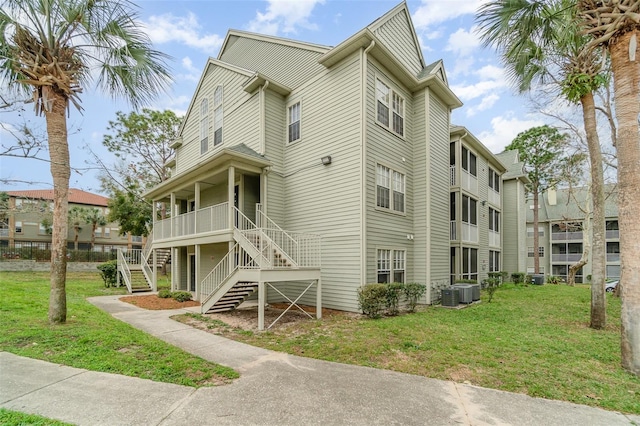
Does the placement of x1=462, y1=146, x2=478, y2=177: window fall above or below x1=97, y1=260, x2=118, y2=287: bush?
above

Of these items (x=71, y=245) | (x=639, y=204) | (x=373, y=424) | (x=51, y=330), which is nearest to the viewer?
(x=373, y=424)

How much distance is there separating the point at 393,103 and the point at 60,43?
9.98m

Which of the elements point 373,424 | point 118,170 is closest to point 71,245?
point 118,170

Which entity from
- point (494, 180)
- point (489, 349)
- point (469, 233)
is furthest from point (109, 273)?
point (494, 180)

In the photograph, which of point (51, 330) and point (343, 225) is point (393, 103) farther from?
point (51, 330)

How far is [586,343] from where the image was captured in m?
7.01

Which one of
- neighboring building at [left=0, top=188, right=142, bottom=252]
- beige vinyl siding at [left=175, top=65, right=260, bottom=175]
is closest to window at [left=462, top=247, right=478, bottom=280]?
beige vinyl siding at [left=175, top=65, right=260, bottom=175]

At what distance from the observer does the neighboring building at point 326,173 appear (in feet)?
33.8

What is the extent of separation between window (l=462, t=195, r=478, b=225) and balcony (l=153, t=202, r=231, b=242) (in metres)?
12.0

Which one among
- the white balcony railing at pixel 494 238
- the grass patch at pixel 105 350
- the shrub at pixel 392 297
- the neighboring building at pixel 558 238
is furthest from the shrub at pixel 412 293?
the neighboring building at pixel 558 238

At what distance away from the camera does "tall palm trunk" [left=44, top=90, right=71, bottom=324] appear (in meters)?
7.23

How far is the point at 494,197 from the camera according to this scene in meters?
21.7

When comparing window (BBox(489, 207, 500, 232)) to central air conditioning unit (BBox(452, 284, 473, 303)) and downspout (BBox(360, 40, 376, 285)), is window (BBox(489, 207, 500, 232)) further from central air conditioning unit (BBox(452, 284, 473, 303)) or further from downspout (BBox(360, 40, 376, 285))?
downspout (BBox(360, 40, 376, 285))

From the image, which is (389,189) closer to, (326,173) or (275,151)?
(326,173)
